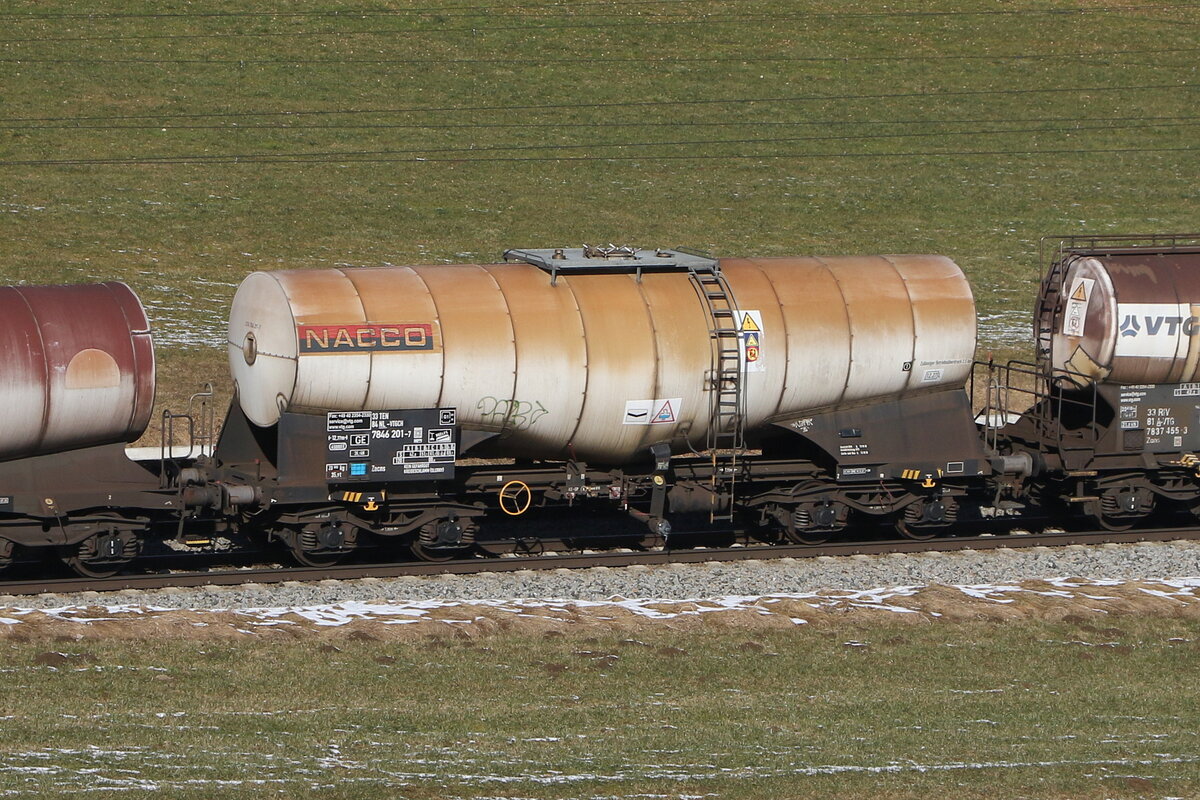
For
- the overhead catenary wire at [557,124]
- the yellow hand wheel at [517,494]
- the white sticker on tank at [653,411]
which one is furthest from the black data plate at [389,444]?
the overhead catenary wire at [557,124]

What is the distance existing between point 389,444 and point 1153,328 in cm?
1102

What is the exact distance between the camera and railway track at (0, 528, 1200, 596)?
66.4 ft

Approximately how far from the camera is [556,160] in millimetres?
49344

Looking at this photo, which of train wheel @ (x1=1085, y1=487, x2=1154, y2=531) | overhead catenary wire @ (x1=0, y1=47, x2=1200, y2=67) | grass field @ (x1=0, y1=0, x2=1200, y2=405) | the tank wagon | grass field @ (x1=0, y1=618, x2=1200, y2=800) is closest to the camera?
grass field @ (x1=0, y1=618, x2=1200, y2=800)

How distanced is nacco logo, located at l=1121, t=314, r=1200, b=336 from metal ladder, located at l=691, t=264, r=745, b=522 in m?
5.88

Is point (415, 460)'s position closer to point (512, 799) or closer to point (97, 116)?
point (512, 799)

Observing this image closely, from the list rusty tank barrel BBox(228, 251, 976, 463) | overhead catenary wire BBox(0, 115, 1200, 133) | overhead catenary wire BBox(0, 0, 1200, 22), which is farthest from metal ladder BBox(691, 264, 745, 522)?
overhead catenary wire BBox(0, 0, 1200, 22)

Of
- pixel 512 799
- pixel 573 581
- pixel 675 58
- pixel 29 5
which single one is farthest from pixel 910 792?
pixel 29 5

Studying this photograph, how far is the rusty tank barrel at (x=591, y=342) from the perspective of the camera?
19953 mm

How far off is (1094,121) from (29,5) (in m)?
36.1

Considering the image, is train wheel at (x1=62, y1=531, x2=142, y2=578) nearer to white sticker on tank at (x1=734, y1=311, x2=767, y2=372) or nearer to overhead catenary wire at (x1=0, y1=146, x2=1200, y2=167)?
white sticker on tank at (x1=734, y1=311, x2=767, y2=372)

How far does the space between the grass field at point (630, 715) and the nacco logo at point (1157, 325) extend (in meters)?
5.14

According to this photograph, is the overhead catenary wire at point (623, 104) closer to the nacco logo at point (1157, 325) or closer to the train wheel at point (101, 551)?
the train wheel at point (101, 551)

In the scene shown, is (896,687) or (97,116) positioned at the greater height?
(97,116)
